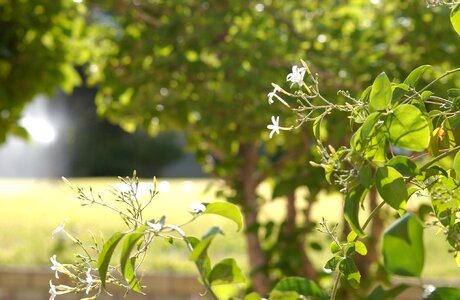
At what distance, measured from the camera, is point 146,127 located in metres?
3.20

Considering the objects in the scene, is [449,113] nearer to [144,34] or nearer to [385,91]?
[385,91]

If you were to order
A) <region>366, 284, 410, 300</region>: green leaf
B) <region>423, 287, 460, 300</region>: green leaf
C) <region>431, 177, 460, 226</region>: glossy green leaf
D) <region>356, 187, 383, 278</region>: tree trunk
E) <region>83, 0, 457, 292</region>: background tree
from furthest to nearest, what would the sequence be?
<region>356, 187, 383, 278</region>: tree trunk < <region>83, 0, 457, 292</region>: background tree < <region>366, 284, 410, 300</region>: green leaf < <region>431, 177, 460, 226</region>: glossy green leaf < <region>423, 287, 460, 300</region>: green leaf

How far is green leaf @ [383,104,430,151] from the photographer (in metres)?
0.87

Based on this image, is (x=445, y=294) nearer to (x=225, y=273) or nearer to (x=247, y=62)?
(x=225, y=273)

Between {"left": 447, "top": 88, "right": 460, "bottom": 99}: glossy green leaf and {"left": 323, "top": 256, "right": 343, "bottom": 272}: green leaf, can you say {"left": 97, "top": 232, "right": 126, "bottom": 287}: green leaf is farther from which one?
{"left": 447, "top": 88, "right": 460, "bottom": 99}: glossy green leaf

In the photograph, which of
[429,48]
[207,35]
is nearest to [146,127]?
[207,35]

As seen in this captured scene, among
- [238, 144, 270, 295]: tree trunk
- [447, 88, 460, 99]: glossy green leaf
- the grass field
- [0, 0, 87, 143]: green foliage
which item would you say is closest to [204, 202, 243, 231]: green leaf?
[447, 88, 460, 99]: glossy green leaf

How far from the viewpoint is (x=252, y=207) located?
3295mm

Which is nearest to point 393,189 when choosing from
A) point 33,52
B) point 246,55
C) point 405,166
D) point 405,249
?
point 405,166

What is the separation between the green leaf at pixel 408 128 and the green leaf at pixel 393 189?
35 mm

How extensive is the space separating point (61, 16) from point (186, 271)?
82.5 inches

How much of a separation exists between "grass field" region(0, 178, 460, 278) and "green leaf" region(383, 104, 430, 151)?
3.16 metres

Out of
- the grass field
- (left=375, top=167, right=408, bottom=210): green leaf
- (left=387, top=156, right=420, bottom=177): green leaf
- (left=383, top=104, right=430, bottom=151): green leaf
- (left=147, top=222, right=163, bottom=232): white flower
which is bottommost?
the grass field

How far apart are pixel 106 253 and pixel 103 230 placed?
5509 mm
